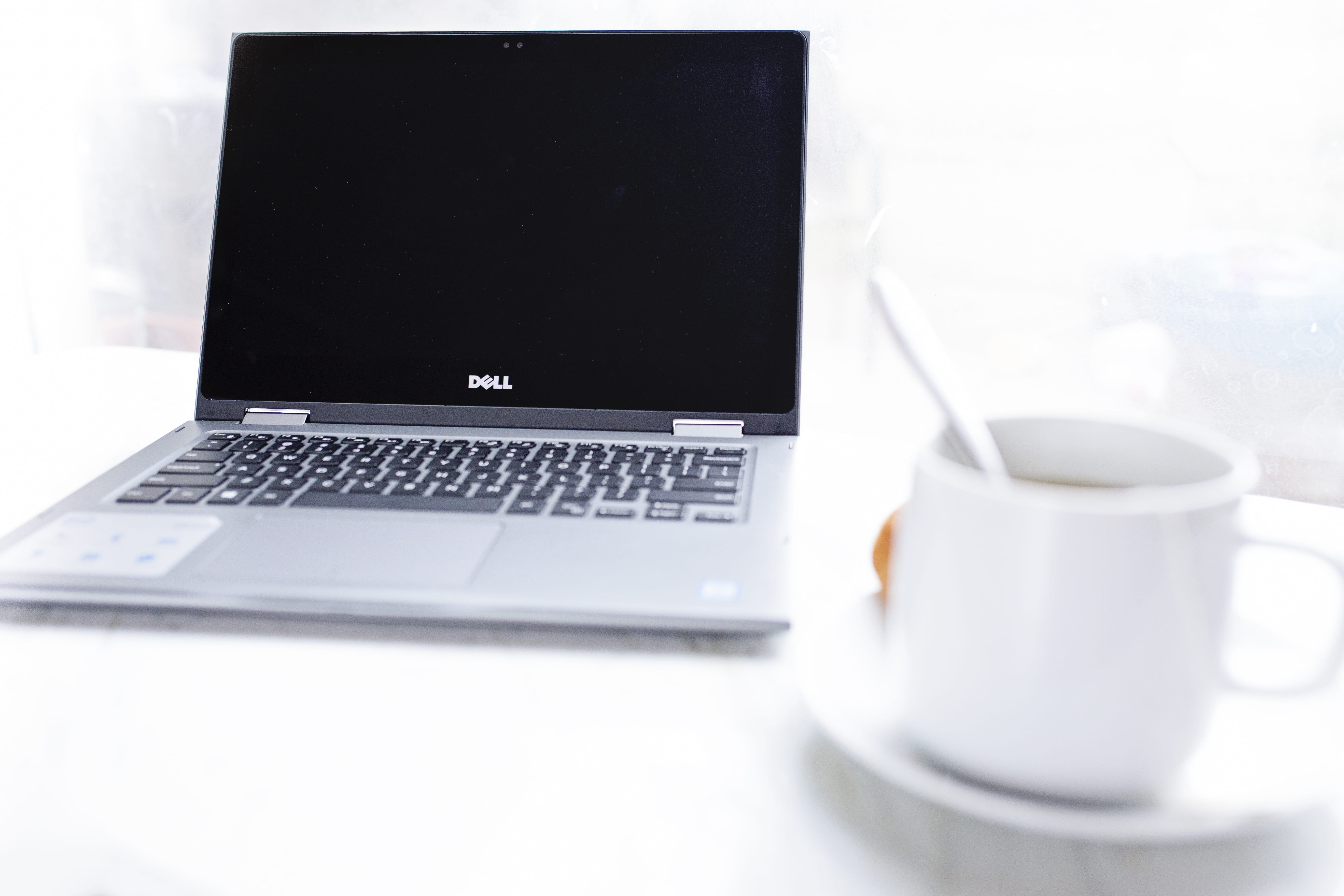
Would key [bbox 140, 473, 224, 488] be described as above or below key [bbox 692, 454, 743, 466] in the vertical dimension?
below

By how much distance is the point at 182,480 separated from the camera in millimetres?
585

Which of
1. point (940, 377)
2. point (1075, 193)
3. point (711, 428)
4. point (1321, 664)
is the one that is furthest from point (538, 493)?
point (1075, 193)

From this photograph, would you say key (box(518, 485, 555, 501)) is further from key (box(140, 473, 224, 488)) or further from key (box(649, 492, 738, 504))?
key (box(140, 473, 224, 488))

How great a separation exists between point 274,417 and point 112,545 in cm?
24

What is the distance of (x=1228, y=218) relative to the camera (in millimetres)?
917

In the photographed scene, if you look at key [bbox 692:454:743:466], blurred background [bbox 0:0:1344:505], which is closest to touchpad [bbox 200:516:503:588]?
key [bbox 692:454:743:466]

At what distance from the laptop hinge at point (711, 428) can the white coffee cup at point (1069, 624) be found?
38cm

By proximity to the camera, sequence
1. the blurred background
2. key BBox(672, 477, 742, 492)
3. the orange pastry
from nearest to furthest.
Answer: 1. the orange pastry
2. key BBox(672, 477, 742, 492)
3. the blurred background

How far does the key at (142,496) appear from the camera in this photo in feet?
1.82

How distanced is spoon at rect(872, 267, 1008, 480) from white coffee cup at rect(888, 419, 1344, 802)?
28 mm

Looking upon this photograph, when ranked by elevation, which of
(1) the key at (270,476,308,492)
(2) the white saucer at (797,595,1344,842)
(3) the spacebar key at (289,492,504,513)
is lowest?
(2) the white saucer at (797,595,1344,842)

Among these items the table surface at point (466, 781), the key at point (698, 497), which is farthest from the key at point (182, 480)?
the key at point (698, 497)

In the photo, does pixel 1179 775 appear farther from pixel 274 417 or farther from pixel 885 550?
pixel 274 417

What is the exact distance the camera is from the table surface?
298 mm
